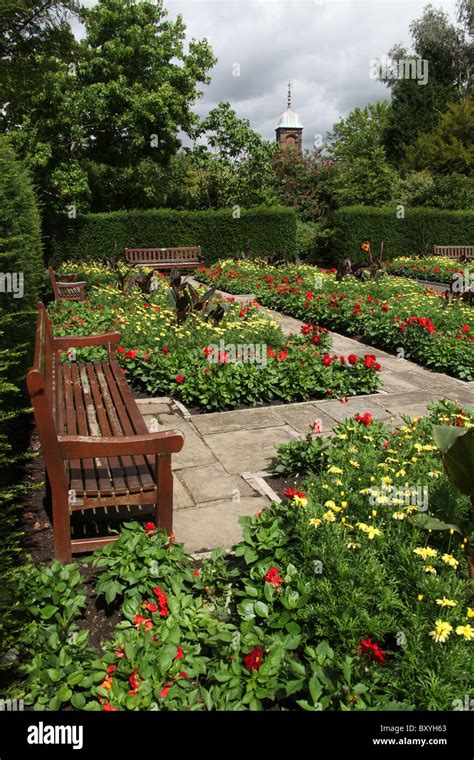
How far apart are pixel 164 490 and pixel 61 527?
0.52 m

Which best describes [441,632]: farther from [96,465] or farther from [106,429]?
[106,429]

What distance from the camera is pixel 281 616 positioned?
2307 mm

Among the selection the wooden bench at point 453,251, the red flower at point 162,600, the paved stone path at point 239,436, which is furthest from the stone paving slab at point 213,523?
the wooden bench at point 453,251

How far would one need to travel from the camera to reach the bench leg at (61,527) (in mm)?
2738

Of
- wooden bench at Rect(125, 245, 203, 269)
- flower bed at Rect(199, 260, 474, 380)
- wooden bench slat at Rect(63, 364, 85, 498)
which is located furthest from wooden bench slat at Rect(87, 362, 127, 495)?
wooden bench at Rect(125, 245, 203, 269)

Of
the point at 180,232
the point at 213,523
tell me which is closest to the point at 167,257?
the point at 180,232

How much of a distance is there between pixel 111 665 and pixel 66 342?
321cm

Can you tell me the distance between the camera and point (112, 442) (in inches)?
107

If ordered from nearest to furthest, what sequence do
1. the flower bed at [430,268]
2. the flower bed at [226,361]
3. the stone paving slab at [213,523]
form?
the stone paving slab at [213,523]
the flower bed at [226,361]
the flower bed at [430,268]

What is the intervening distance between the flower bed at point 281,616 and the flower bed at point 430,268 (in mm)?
12956

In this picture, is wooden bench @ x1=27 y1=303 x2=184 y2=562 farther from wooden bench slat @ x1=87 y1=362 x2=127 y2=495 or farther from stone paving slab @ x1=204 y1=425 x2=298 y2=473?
stone paving slab @ x1=204 y1=425 x2=298 y2=473

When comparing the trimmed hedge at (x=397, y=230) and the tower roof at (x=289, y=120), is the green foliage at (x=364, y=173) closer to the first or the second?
the trimmed hedge at (x=397, y=230)

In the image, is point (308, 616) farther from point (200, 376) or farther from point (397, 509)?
point (200, 376)
